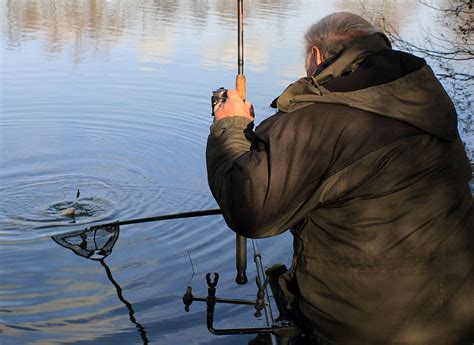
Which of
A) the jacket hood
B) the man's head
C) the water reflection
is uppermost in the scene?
the man's head

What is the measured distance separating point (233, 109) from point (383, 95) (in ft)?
1.74

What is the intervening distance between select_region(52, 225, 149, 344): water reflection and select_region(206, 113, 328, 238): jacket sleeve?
2.97 m

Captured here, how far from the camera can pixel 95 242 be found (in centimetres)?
545

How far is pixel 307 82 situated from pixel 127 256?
4220 millimetres

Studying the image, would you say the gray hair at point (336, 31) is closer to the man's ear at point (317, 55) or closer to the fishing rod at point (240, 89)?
the man's ear at point (317, 55)

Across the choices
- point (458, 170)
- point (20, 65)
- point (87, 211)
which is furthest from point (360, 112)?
point (20, 65)

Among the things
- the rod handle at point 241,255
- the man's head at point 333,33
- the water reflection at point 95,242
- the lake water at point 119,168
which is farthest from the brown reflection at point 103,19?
the man's head at point 333,33

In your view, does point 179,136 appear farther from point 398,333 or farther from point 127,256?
point 398,333

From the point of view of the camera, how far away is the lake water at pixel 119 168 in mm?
5113

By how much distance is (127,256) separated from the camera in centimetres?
607

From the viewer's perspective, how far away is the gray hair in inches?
88.1

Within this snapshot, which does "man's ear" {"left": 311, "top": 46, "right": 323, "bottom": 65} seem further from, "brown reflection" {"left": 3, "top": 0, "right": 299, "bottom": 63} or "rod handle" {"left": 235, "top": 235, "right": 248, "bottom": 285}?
"brown reflection" {"left": 3, "top": 0, "right": 299, "bottom": 63}

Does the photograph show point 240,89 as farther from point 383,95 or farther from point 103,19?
point 103,19

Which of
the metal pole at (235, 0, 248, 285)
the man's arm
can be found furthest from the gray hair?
the metal pole at (235, 0, 248, 285)
